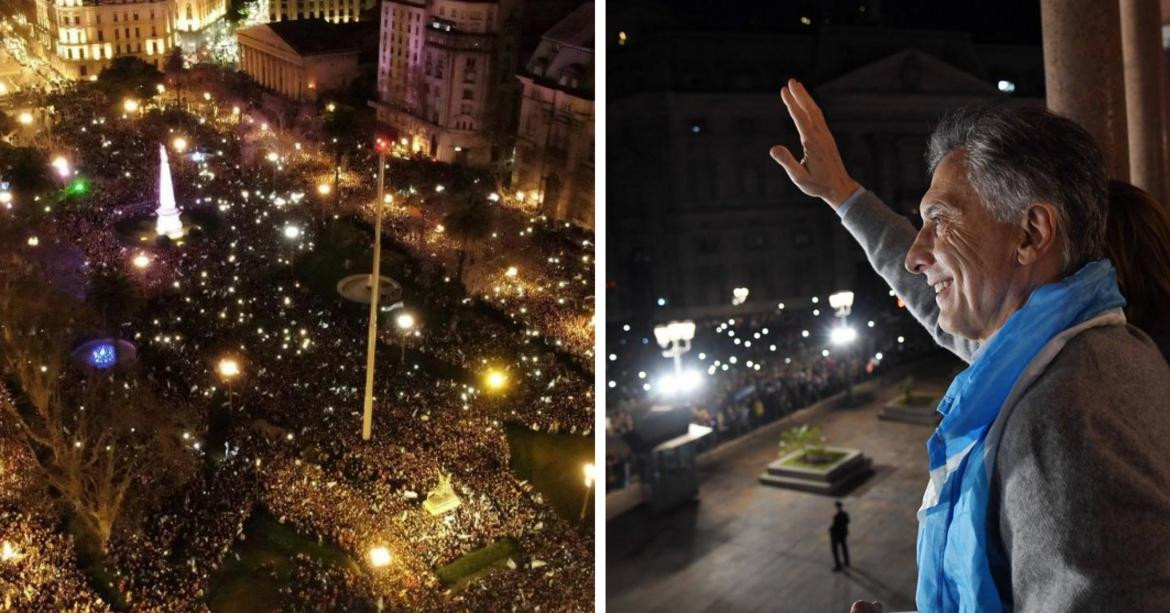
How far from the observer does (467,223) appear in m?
2.28

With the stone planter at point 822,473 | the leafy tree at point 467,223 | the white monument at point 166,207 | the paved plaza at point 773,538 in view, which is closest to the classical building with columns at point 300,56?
the white monument at point 166,207

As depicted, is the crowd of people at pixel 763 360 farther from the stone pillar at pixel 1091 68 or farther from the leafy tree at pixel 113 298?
the leafy tree at pixel 113 298

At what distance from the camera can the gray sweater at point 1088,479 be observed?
78 cm

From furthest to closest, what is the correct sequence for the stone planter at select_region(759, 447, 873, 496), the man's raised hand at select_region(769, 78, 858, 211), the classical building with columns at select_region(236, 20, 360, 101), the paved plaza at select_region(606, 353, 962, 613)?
1. the stone planter at select_region(759, 447, 873, 496)
2. the paved plaza at select_region(606, 353, 962, 613)
3. the classical building with columns at select_region(236, 20, 360, 101)
4. the man's raised hand at select_region(769, 78, 858, 211)

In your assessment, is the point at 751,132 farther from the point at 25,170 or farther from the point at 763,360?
the point at 25,170

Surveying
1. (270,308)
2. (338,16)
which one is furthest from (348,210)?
(338,16)

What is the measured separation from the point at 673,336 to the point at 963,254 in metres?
6.40

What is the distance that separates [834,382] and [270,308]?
9.75 meters

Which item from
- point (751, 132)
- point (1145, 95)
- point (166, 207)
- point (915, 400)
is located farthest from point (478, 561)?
point (915, 400)

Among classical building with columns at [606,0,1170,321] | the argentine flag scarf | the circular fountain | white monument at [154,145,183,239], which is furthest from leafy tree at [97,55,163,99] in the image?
classical building with columns at [606,0,1170,321]

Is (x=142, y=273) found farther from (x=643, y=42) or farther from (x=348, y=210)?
(x=643, y=42)

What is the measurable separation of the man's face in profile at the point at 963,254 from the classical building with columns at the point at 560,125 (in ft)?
4.40

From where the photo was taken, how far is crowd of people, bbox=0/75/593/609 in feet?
6.10

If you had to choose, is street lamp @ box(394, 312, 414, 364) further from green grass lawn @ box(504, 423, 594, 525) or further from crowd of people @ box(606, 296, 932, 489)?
crowd of people @ box(606, 296, 932, 489)
